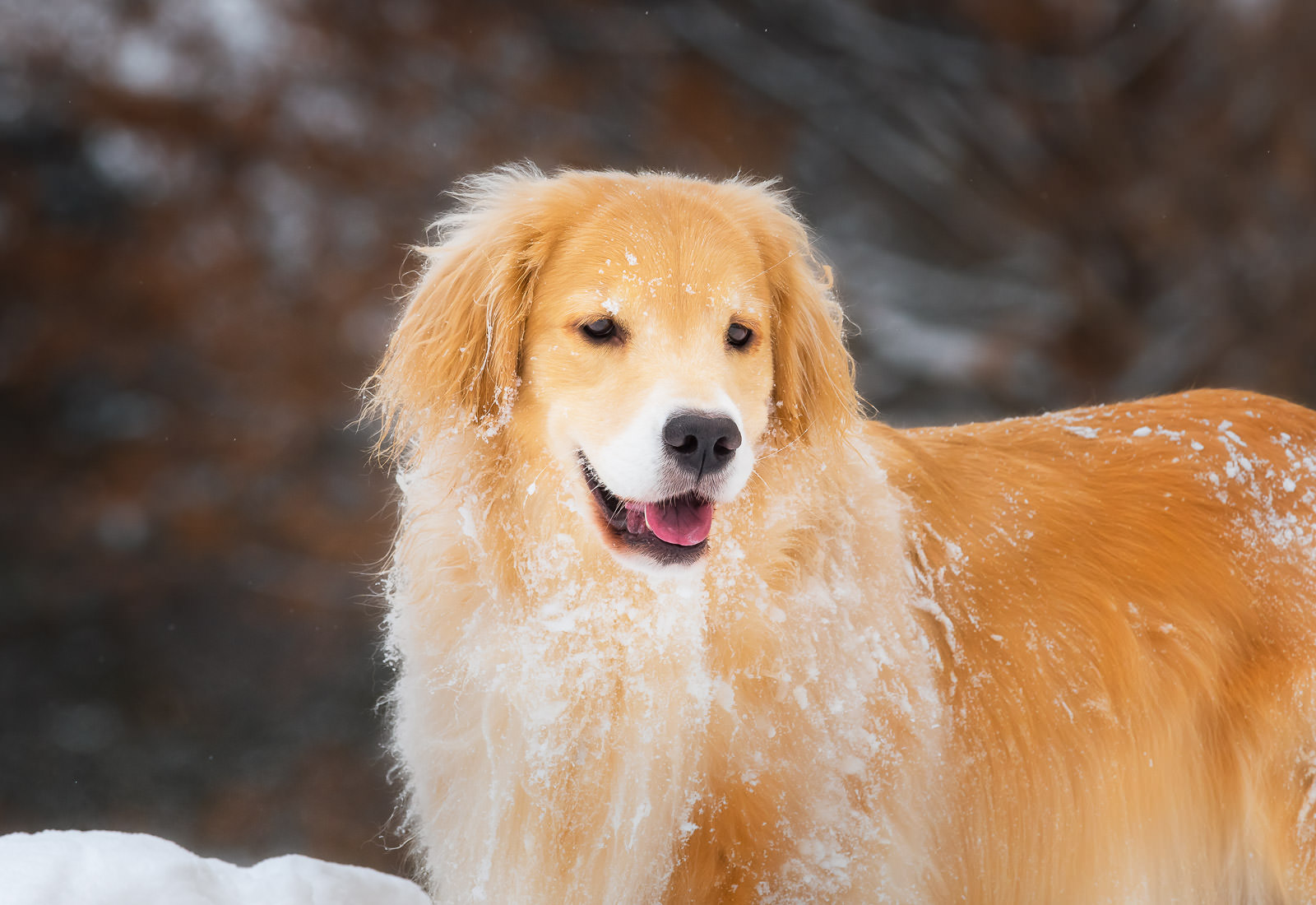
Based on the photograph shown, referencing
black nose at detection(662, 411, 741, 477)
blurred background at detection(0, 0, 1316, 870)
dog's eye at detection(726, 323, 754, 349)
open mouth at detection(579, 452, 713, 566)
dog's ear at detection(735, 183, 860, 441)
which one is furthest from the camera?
blurred background at detection(0, 0, 1316, 870)

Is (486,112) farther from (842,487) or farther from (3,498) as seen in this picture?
(842,487)

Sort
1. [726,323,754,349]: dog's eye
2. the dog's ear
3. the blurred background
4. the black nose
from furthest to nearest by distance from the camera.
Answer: the blurred background, the dog's ear, [726,323,754,349]: dog's eye, the black nose

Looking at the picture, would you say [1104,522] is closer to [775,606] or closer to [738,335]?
[775,606]

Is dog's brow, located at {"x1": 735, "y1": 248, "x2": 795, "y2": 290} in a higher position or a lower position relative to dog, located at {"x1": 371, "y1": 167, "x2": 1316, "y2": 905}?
higher

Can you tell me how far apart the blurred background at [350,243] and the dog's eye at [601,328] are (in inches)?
98.5

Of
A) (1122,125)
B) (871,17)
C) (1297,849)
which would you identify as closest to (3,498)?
(871,17)

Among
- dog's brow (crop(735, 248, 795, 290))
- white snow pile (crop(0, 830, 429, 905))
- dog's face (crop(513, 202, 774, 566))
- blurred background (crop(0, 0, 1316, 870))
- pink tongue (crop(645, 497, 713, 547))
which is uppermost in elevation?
blurred background (crop(0, 0, 1316, 870))

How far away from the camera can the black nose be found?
158cm

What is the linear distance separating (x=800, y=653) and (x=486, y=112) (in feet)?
10.2

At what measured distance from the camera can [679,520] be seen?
1760mm

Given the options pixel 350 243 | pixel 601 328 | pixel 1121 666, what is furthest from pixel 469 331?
pixel 350 243

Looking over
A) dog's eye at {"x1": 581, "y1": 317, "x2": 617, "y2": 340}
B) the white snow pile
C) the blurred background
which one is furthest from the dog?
the blurred background

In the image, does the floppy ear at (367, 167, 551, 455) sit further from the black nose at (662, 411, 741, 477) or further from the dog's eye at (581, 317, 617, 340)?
the black nose at (662, 411, 741, 477)

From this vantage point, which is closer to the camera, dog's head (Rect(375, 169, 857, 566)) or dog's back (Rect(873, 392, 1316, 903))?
dog's head (Rect(375, 169, 857, 566))
